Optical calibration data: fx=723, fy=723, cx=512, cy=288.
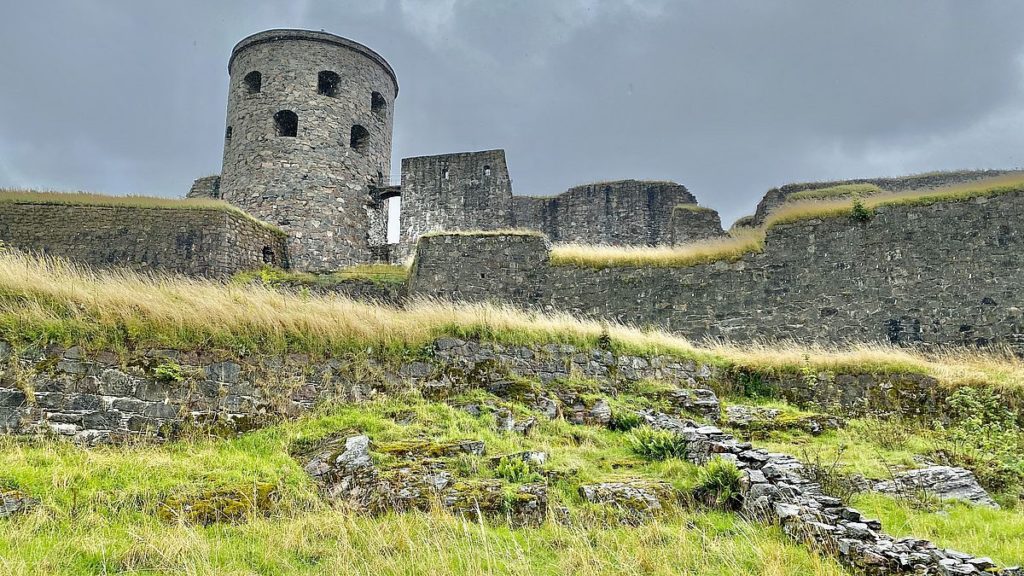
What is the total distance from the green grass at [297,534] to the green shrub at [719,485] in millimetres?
161

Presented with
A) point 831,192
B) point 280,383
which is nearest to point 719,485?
point 280,383

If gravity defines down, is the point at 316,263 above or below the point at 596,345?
above

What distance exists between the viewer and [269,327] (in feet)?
32.0

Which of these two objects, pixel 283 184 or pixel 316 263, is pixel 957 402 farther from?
pixel 283 184

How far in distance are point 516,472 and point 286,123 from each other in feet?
75.9

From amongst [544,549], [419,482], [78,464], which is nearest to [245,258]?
[78,464]

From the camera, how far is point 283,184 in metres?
25.5

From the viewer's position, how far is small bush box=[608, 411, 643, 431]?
31.4 feet

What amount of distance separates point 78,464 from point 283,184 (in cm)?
1949

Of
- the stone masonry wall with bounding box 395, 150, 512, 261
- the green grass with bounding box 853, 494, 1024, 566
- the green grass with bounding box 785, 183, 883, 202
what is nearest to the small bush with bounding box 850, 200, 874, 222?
the green grass with bounding box 785, 183, 883, 202

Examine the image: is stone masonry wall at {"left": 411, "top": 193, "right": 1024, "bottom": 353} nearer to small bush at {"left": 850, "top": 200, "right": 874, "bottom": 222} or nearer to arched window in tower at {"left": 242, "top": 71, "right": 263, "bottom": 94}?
small bush at {"left": 850, "top": 200, "right": 874, "bottom": 222}

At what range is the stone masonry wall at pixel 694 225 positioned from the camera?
2291 cm

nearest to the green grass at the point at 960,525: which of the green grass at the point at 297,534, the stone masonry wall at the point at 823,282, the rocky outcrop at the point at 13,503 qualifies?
the green grass at the point at 297,534

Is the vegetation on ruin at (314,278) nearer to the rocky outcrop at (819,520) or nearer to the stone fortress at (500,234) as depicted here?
the stone fortress at (500,234)
